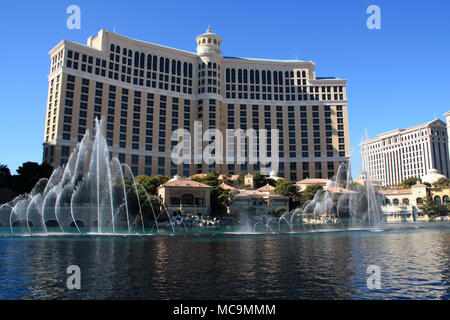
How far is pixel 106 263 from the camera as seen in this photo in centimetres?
2302

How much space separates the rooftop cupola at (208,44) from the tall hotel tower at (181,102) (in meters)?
0.38

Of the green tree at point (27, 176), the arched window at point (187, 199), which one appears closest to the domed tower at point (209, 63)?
the arched window at point (187, 199)

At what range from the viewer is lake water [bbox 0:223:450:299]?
15.8m

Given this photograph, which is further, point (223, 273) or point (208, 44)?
point (208, 44)

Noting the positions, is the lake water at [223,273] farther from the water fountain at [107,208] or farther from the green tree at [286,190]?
the green tree at [286,190]

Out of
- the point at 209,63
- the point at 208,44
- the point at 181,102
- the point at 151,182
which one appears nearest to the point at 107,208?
the point at 151,182

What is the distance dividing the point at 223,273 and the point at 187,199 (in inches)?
2787

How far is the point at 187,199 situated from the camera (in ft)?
296

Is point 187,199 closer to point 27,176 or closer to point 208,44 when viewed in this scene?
point 27,176

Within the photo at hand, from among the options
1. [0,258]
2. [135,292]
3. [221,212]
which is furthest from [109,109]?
[135,292]

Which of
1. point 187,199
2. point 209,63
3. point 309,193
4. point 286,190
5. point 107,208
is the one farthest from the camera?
point 209,63

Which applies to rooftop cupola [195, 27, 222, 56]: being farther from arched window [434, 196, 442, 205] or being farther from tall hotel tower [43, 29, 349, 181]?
arched window [434, 196, 442, 205]

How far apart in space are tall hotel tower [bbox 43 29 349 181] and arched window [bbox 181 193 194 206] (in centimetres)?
3508

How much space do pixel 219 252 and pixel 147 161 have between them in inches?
3805
